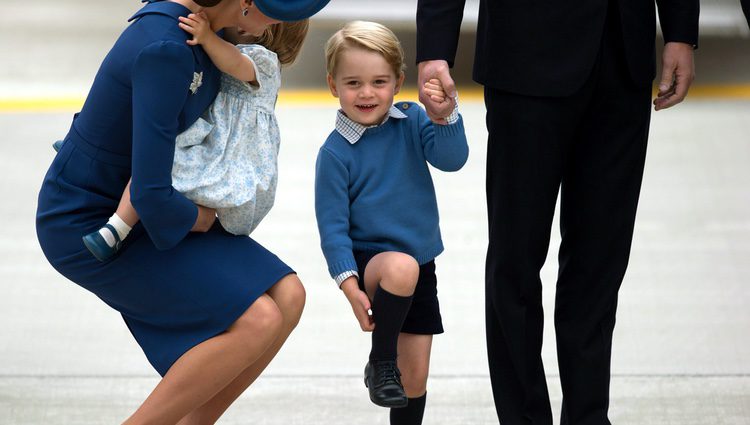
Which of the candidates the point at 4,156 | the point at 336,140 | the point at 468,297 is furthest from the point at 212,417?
the point at 4,156

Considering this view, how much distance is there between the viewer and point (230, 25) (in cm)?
264

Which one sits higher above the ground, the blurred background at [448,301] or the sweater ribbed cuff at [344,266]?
the sweater ribbed cuff at [344,266]

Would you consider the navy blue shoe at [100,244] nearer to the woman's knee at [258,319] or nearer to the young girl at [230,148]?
the young girl at [230,148]

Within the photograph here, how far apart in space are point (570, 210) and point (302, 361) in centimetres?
149

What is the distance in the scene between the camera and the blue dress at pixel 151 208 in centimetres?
248

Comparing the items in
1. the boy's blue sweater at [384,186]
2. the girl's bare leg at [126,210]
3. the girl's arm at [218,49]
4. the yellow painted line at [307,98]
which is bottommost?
the yellow painted line at [307,98]

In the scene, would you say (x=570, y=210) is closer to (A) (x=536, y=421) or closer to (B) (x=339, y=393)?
(A) (x=536, y=421)

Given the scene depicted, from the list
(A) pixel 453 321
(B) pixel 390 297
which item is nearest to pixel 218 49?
(B) pixel 390 297

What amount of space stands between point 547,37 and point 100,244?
1.08m

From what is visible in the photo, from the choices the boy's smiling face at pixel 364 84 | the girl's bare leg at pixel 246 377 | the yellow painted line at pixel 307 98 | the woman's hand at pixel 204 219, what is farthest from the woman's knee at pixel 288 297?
the yellow painted line at pixel 307 98

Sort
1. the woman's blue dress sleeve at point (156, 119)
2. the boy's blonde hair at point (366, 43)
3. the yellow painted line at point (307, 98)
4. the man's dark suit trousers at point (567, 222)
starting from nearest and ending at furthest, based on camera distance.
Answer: the woman's blue dress sleeve at point (156, 119) < the man's dark suit trousers at point (567, 222) < the boy's blonde hair at point (366, 43) < the yellow painted line at point (307, 98)

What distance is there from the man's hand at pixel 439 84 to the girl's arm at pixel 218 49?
15.3 inches

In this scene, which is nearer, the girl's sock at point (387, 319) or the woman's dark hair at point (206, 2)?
the woman's dark hair at point (206, 2)

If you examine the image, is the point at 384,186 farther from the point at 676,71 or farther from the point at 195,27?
the point at 676,71
